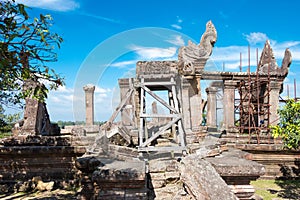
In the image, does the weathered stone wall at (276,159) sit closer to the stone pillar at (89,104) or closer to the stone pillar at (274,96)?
the stone pillar at (274,96)

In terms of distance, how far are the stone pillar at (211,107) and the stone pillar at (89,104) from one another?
8259 millimetres

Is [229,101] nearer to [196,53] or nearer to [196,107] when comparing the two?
[196,107]

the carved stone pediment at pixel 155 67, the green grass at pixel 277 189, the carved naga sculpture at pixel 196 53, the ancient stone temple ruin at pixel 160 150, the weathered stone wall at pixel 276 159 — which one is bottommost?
the green grass at pixel 277 189

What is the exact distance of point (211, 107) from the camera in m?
19.6

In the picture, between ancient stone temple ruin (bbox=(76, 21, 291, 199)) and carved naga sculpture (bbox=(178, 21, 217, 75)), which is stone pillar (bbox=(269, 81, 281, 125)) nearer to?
ancient stone temple ruin (bbox=(76, 21, 291, 199))

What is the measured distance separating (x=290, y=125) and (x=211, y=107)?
13326 mm

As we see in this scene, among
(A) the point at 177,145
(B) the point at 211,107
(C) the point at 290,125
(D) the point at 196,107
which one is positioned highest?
(B) the point at 211,107

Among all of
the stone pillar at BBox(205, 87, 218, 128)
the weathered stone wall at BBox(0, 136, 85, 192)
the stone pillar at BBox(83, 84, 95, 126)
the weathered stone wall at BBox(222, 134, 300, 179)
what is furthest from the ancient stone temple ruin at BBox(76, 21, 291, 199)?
the stone pillar at BBox(83, 84, 95, 126)

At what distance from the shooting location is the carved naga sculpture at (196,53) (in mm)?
7883

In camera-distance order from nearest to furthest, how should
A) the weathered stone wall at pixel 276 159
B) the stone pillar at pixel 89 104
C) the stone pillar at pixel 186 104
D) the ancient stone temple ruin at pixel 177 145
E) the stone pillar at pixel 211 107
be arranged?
the ancient stone temple ruin at pixel 177 145, the stone pillar at pixel 186 104, the weathered stone wall at pixel 276 159, the stone pillar at pixel 89 104, the stone pillar at pixel 211 107

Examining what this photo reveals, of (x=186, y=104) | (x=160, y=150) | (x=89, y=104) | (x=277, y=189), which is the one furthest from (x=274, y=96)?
(x=89, y=104)

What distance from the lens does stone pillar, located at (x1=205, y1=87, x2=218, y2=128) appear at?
61.7 ft

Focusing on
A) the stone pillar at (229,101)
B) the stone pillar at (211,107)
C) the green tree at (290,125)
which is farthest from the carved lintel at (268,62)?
the green tree at (290,125)

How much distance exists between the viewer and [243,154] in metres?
4.65
